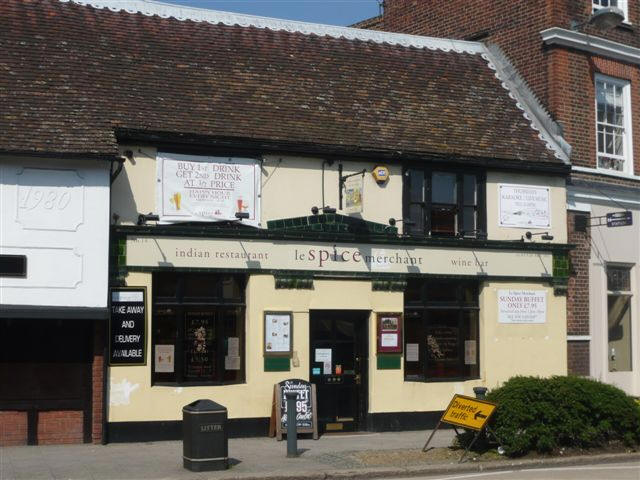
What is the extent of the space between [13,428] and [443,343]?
842 cm

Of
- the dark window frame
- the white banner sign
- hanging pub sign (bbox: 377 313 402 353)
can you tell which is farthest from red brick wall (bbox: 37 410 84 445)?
the dark window frame

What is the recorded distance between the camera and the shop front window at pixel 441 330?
20234mm

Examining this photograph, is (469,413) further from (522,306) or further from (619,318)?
(619,318)

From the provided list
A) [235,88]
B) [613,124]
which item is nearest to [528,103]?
[613,124]

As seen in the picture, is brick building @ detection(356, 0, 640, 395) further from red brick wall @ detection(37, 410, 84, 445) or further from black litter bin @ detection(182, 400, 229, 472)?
red brick wall @ detection(37, 410, 84, 445)

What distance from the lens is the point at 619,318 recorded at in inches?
907

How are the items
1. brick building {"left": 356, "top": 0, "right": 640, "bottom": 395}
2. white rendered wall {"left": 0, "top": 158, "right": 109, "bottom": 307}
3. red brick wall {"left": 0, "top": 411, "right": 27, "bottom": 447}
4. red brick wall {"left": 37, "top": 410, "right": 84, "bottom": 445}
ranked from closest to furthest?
1. white rendered wall {"left": 0, "top": 158, "right": 109, "bottom": 307}
2. red brick wall {"left": 0, "top": 411, "right": 27, "bottom": 447}
3. red brick wall {"left": 37, "top": 410, "right": 84, "bottom": 445}
4. brick building {"left": 356, "top": 0, "right": 640, "bottom": 395}

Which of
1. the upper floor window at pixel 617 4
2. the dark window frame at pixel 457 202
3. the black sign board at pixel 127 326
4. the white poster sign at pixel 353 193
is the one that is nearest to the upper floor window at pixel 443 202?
the dark window frame at pixel 457 202

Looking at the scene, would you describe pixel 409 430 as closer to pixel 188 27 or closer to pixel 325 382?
pixel 325 382

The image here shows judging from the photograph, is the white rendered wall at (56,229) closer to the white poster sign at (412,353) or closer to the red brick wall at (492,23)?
the white poster sign at (412,353)

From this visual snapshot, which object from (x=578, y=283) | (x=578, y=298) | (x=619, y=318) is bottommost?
(x=619, y=318)

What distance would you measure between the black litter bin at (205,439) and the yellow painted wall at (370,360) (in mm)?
3127

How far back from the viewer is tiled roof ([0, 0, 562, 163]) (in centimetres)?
1798

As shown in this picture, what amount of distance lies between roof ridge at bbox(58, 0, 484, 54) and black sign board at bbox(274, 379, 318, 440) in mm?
8198
